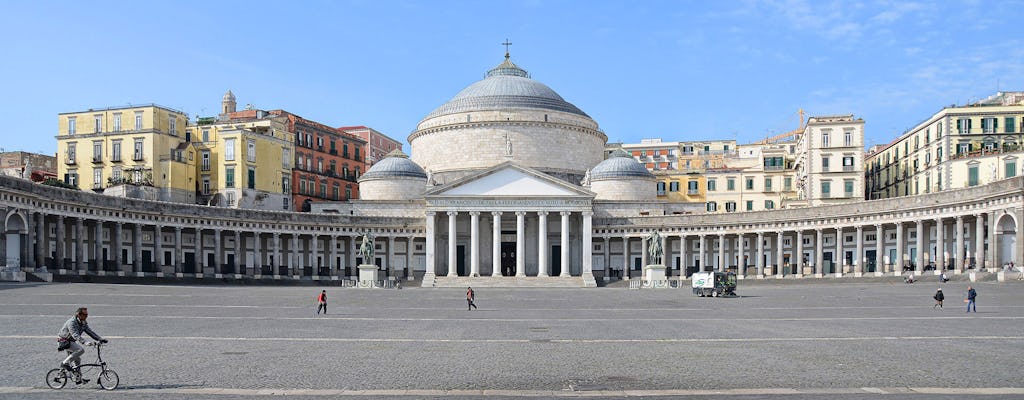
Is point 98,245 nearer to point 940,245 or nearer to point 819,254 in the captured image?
point 819,254

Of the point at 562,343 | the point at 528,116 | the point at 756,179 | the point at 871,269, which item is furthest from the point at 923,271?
the point at 562,343

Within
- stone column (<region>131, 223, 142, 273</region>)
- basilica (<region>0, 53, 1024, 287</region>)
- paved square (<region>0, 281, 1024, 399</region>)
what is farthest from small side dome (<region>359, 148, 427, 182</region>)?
paved square (<region>0, 281, 1024, 399</region>)

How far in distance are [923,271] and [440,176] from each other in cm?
5056

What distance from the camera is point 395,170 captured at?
102625 mm

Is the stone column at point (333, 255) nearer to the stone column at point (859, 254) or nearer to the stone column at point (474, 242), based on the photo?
the stone column at point (474, 242)

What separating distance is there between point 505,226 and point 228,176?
88.0 feet

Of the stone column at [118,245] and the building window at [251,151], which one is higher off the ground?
the building window at [251,151]

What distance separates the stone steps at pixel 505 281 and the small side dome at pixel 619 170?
63.0 ft

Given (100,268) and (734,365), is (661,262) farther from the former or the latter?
(734,365)

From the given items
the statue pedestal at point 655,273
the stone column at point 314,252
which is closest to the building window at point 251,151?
the stone column at point 314,252

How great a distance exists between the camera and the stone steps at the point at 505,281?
3307 inches

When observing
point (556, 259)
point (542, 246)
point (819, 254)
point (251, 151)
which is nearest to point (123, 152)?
point (251, 151)

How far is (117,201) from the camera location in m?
74.7

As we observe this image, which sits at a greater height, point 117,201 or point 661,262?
point 117,201
